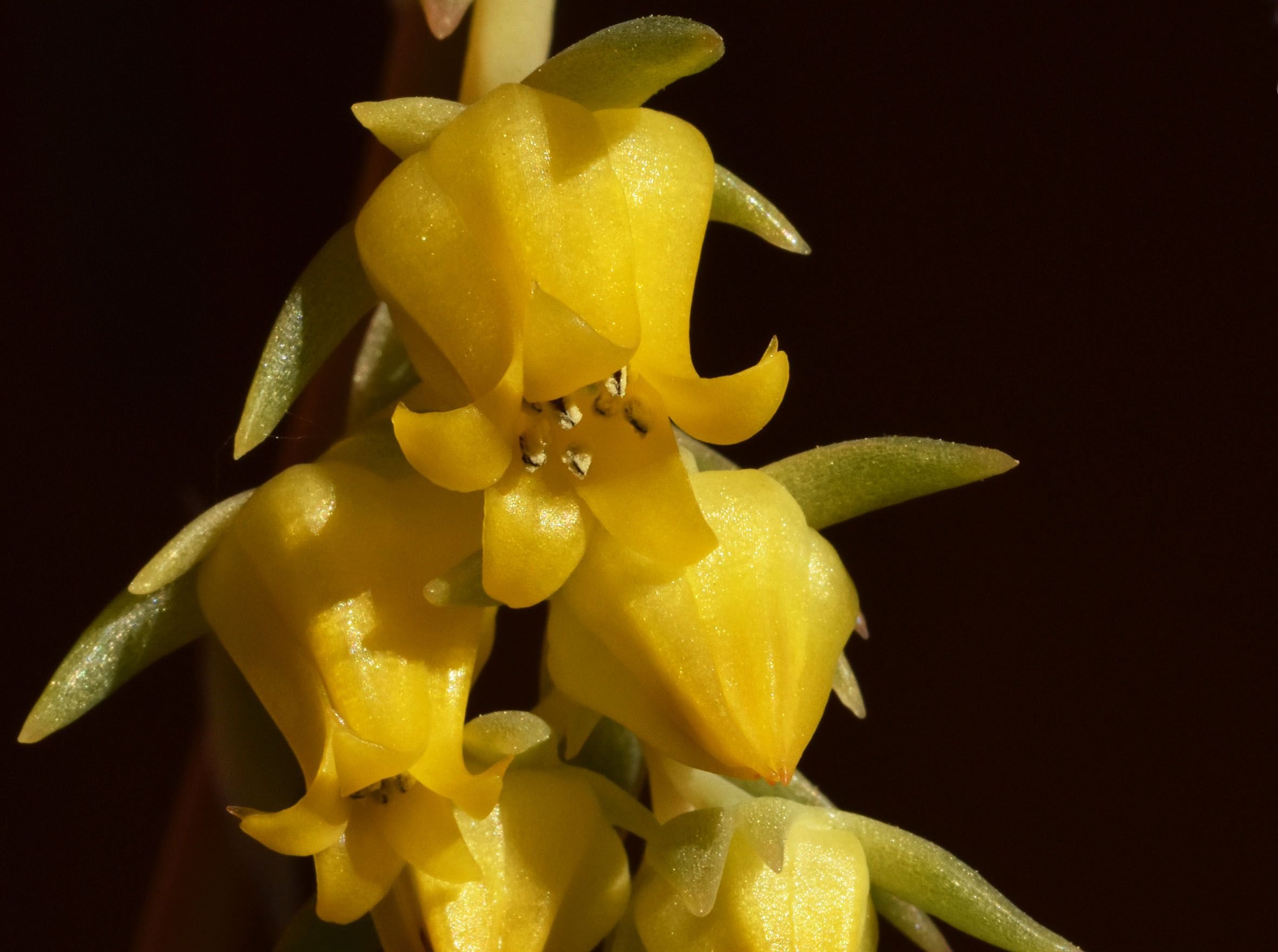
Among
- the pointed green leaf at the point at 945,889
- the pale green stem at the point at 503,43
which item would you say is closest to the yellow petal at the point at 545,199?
the pale green stem at the point at 503,43

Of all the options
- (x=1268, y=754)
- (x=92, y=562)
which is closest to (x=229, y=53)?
(x=92, y=562)

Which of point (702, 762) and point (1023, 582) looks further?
point (1023, 582)

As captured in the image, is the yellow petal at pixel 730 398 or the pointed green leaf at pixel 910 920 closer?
the yellow petal at pixel 730 398

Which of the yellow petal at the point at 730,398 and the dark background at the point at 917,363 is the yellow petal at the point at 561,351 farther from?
the dark background at the point at 917,363

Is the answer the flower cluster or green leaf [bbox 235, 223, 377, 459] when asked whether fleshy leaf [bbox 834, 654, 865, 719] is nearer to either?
the flower cluster

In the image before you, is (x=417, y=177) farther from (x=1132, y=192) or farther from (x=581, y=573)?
(x=1132, y=192)

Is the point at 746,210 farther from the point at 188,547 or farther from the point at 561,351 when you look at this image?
the point at 188,547
